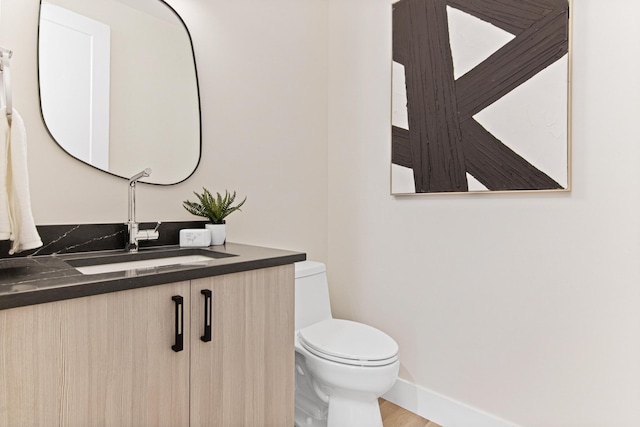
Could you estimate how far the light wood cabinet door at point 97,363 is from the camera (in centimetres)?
72

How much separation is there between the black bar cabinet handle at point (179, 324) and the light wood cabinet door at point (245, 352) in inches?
1.4

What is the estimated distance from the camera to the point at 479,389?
168 cm

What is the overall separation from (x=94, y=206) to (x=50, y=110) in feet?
1.14

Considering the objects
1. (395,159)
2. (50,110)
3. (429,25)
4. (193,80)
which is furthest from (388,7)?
(50,110)

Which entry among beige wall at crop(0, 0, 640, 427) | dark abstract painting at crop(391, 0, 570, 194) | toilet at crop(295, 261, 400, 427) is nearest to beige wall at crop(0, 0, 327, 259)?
beige wall at crop(0, 0, 640, 427)

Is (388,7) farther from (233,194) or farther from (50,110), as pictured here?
(50,110)

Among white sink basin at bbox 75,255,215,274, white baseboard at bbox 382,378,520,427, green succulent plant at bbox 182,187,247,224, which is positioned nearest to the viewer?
white sink basin at bbox 75,255,215,274

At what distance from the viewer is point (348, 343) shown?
5.07ft

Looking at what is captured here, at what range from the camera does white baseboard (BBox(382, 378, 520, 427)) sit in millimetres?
1656

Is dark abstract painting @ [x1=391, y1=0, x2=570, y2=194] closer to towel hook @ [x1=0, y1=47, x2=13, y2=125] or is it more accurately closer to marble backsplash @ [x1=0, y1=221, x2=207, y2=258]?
marble backsplash @ [x1=0, y1=221, x2=207, y2=258]

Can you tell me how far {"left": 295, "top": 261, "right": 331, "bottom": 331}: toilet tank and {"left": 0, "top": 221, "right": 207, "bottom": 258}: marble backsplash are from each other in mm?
628

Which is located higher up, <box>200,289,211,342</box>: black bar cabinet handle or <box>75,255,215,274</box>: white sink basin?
<box>75,255,215,274</box>: white sink basin

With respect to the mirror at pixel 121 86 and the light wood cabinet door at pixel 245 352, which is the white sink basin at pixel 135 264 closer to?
the light wood cabinet door at pixel 245 352

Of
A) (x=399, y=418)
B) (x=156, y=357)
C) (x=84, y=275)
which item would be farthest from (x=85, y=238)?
(x=399, y=418)
